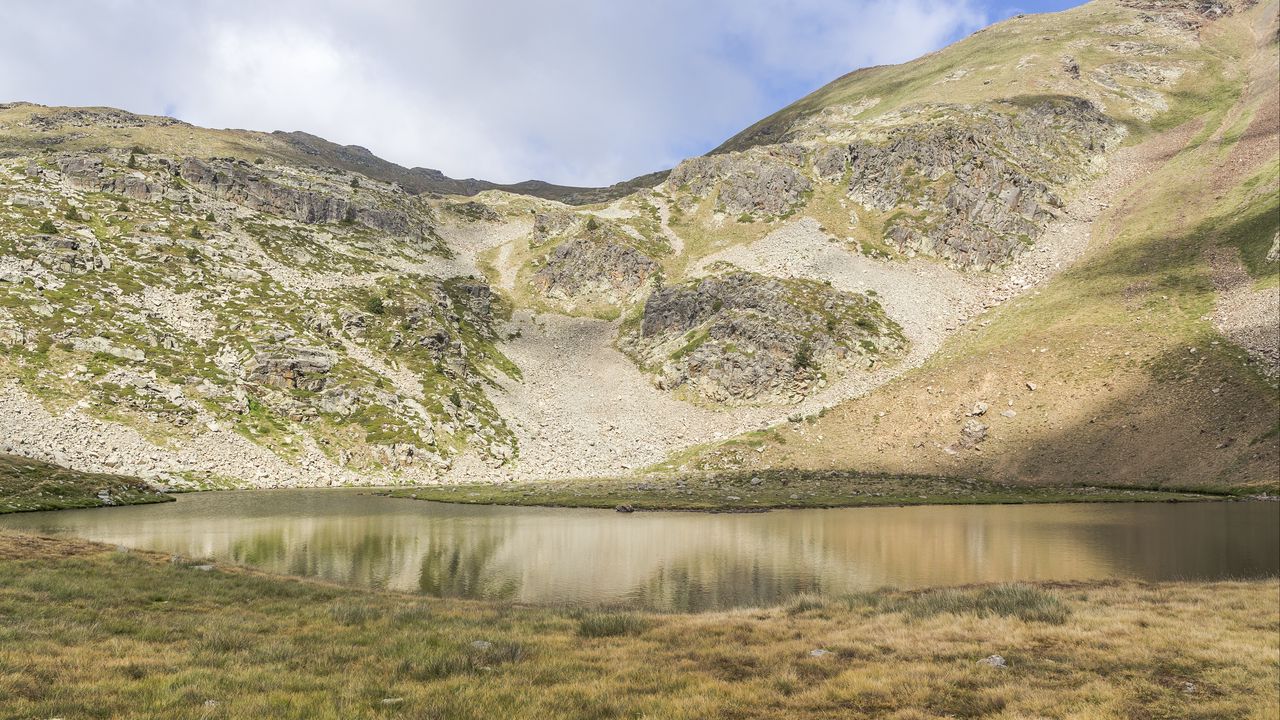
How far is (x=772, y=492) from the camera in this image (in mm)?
72375

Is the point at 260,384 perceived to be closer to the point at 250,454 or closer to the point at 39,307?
the point at 250,454

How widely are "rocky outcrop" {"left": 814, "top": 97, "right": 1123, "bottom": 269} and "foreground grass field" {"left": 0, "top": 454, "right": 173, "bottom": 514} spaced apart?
15065 centimetres

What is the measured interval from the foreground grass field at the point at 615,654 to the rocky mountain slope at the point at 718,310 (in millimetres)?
58501

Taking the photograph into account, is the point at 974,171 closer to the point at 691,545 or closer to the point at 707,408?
the point at 707,408

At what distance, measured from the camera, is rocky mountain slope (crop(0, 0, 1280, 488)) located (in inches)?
3019

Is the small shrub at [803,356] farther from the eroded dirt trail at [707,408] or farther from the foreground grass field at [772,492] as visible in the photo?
the foreground grass field at [772,492]

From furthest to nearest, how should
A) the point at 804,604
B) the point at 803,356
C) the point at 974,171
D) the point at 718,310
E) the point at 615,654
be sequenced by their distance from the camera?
1. the point at 974,171
2. the point at 718,310
3. the point at 803,356
4. the point at 804,604
5. the point at 615,654

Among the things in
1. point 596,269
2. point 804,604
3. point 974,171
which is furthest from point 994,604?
point 974,171

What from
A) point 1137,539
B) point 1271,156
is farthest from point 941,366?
point 1271,156

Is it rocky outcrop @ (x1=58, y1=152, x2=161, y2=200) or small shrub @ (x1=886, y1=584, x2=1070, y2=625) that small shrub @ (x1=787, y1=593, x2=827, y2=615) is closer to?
small shrub @ (x1=886, y1=584, x2=1070, y2=625)

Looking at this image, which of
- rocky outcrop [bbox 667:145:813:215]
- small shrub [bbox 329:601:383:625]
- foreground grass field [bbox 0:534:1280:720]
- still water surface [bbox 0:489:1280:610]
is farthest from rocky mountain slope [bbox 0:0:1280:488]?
small shrub [bbox 329:601:383:625]

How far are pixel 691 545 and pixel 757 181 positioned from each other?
15107cm

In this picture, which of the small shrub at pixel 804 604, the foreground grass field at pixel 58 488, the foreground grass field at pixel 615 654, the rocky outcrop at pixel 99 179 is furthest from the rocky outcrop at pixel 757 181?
the foreground grass field at pixel 615 654

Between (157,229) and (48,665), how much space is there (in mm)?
137514
